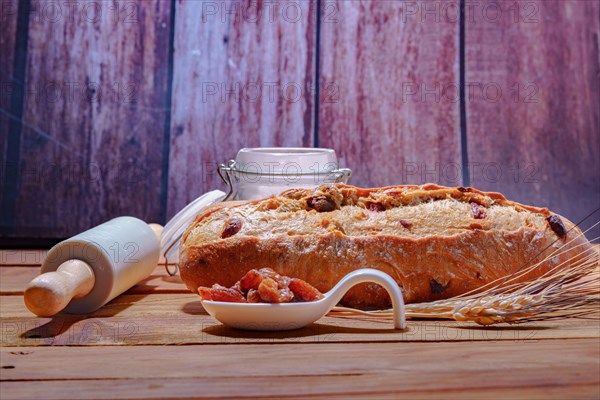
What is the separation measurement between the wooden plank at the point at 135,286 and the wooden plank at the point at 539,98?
1.44 m

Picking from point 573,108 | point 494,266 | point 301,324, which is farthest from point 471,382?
point 573,108

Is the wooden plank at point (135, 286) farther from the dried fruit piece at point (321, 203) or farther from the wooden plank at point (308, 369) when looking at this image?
the wooden plank at point (308, 369)

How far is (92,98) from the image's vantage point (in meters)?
2.74

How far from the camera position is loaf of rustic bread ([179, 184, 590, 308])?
1.46 metres

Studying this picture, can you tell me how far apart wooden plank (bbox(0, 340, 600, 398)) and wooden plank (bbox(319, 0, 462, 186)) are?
171 centimetres

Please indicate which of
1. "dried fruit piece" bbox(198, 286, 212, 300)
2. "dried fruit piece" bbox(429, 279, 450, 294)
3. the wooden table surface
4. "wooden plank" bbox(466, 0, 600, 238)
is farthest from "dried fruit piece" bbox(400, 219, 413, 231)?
"wooden plank" bbox(466, 0, 600, 238)

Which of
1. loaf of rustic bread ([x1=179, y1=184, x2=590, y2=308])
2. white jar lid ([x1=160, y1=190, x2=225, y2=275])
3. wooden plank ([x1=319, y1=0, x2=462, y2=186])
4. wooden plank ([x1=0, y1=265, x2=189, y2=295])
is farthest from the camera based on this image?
wooden plank ([x1=319, y1=0, x2=462, y2=186])

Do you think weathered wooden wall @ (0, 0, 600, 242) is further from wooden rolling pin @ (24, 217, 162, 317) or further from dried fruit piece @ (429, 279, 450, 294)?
dried fruit piece @ (429, 279, 450, 294)

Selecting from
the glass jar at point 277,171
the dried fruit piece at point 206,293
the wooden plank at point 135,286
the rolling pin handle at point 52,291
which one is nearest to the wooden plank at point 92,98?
the wooden plank at point 135,286

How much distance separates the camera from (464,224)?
1512mm

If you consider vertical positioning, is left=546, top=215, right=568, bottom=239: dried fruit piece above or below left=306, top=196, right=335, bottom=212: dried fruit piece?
below

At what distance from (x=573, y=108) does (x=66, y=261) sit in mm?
2161

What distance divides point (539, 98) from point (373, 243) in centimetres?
171

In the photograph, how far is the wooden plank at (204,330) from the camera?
3.92 ft
